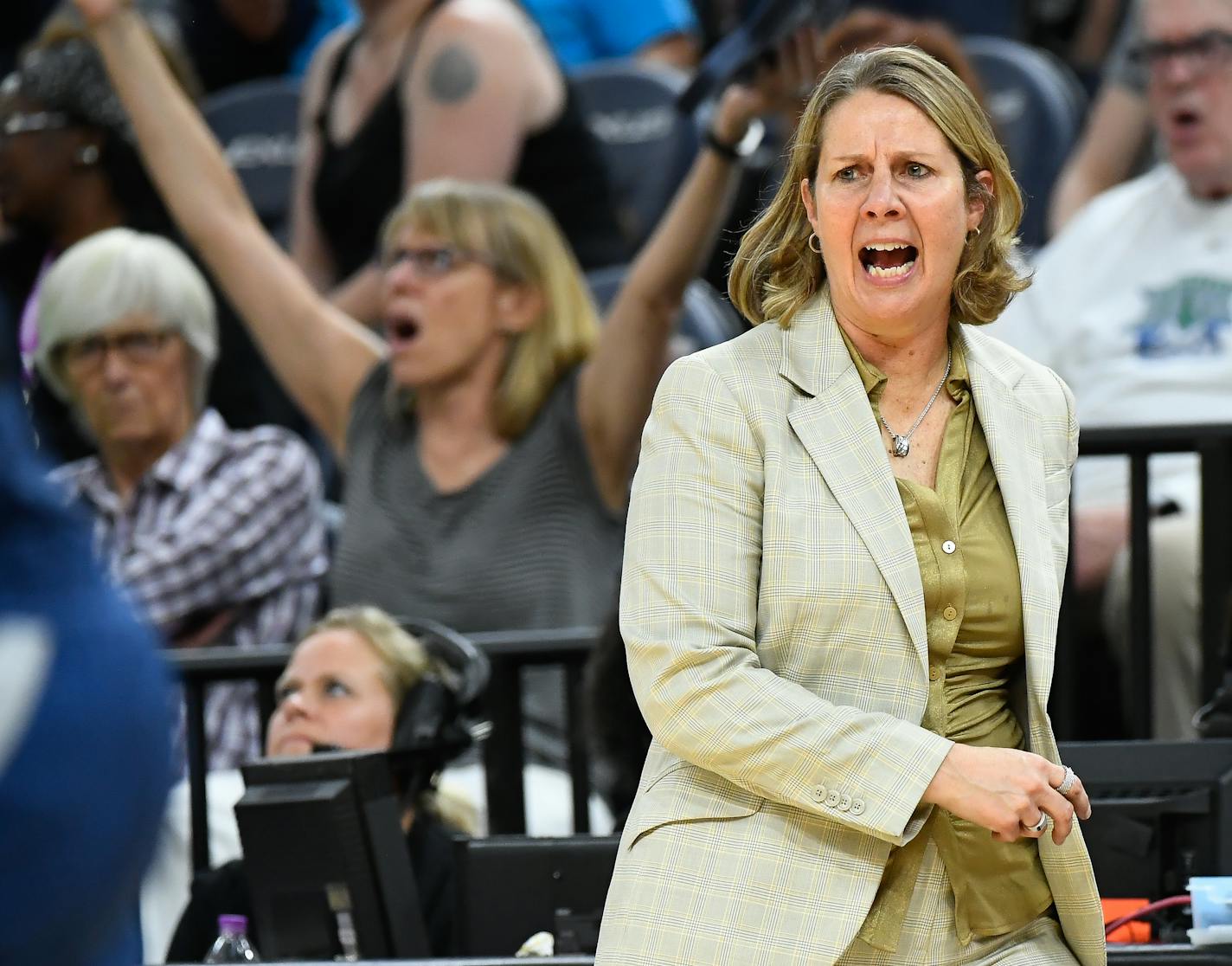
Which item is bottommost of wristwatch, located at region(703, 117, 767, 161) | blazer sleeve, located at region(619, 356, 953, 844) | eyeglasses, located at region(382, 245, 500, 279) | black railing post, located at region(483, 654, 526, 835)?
black railing post, located at region(483, 654, 526, 835)

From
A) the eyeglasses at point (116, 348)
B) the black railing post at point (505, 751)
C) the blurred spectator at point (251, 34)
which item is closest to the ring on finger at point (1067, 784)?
the black railing post at point (505, 751)

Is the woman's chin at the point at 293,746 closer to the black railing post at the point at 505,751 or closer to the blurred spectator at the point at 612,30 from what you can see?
→ the black railing post at the point at 505,751

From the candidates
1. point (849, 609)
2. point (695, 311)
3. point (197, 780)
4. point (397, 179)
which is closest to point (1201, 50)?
point (695, 311)

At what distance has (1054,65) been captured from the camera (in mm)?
5738

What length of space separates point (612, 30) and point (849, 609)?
4.01 metres

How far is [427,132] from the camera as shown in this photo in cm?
466

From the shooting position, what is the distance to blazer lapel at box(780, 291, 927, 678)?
2027 millimetres

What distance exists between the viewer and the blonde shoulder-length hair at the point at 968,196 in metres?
2.12

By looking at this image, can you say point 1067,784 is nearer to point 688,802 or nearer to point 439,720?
point 688,802

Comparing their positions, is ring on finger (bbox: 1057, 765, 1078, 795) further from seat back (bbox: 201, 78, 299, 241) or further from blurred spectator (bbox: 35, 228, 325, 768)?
A: seat back (bbox: 201, 78, 299, 241)

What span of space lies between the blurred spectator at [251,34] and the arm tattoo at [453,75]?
70.5 inches

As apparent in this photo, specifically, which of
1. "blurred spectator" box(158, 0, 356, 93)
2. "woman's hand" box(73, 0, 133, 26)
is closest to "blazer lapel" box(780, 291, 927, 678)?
"woman's hand" box(73, 0, 133, 26)

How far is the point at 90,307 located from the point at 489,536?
103 cm

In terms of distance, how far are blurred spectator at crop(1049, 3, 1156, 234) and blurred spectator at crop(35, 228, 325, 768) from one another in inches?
68.7
